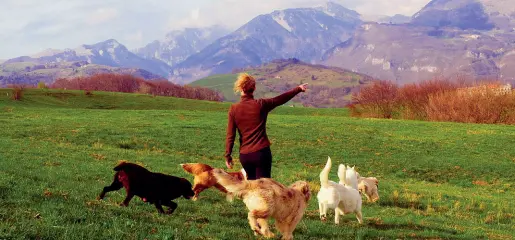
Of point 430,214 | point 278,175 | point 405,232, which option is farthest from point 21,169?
point 430,214

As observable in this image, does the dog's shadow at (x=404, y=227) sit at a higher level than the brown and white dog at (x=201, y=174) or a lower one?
lower

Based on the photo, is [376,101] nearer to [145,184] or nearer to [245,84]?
[245,84]

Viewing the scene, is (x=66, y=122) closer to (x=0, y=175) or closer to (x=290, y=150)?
(x=290, y=150)

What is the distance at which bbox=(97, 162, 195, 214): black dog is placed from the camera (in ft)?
33.6

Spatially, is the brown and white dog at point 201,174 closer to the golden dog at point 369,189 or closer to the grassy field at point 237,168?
the grassy field at point 237,168

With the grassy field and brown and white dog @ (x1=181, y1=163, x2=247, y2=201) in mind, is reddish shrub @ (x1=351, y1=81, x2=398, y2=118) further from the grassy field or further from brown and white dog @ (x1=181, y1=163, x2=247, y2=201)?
brown and white dog @ (x1=181, y1=163, x2=247, y2=201)

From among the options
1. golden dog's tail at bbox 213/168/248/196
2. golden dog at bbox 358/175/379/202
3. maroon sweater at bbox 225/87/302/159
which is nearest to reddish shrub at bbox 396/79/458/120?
golden dog at bbox 358/175/379/202

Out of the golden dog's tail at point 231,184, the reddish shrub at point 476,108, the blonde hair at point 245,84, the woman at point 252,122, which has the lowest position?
the reddish shrub at point 476,108

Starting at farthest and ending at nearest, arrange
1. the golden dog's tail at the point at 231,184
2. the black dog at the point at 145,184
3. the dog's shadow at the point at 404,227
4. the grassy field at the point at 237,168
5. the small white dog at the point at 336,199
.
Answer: the dog's shadow at the point at 404,227
the small white dog at the point at 336,199
the black dog at the point at 145,184
the grassy field at the point at 237,168
the golden dog's tail at the point at 231,184

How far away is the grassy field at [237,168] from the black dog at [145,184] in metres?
0.39

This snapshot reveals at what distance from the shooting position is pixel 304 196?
9430 millimetres

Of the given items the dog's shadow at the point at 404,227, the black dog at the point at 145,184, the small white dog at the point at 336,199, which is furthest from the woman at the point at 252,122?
the dog's shadow at the point at 404,227

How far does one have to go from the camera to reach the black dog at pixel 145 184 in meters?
10.2

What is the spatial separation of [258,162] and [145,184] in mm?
2768
